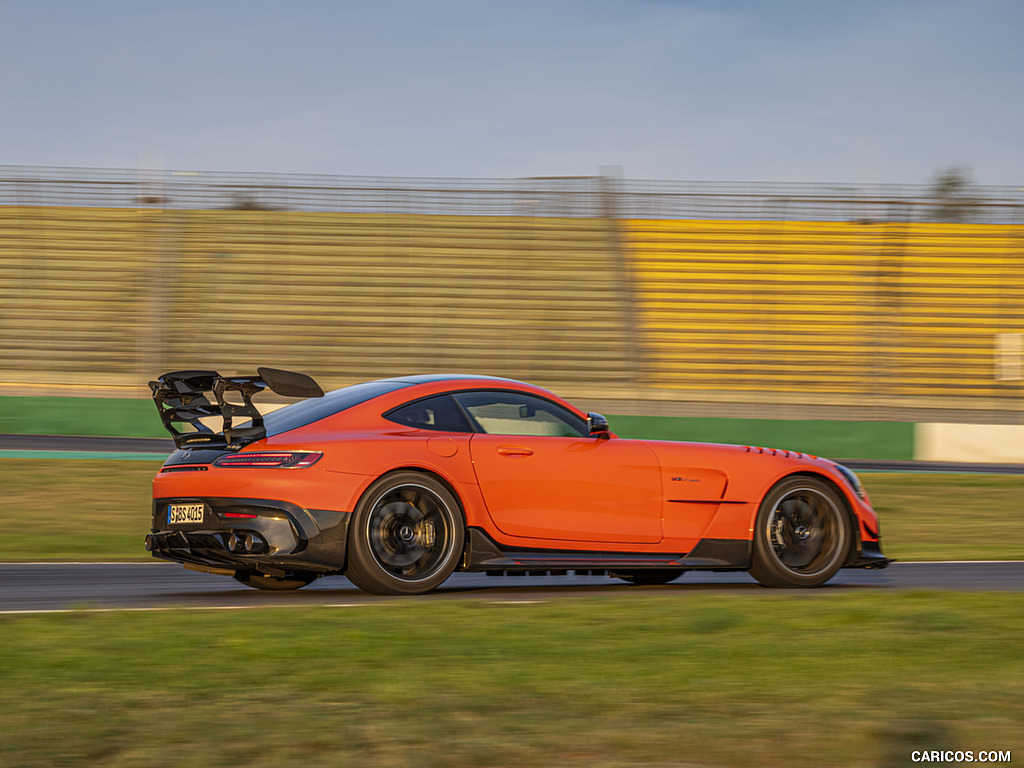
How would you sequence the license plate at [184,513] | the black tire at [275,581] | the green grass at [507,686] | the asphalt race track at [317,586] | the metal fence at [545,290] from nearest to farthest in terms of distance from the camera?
the green grass at [507,686], the license plate at [184,513], the asphalt race track at [317,586], the black tire at [275,581], the metal fence at [545,290]

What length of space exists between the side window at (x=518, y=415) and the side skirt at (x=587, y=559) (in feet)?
2.24

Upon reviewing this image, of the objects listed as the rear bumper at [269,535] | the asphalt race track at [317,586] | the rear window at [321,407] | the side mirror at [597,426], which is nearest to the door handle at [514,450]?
the side mirror at [597,426]

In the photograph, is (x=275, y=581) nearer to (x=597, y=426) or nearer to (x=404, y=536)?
(x=404, y=536)

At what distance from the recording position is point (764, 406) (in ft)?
76.3

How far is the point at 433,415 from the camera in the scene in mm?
6777

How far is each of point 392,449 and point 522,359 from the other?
18.2 m

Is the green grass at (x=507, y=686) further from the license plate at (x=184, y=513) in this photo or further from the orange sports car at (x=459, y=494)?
the license plate at (x=184, y=513)

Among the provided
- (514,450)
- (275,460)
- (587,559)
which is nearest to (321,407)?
(275,460)

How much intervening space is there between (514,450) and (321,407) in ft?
3.73

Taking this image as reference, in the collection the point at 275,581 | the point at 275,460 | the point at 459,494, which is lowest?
the point at 275,581

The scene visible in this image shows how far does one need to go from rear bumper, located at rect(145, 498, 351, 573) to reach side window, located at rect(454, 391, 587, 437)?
1083 millimetres

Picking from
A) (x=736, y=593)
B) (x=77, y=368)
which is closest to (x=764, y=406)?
(x=77, y=368)

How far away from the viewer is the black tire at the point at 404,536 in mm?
6324

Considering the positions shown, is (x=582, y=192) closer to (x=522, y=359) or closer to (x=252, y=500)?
(x=522, y=359)
